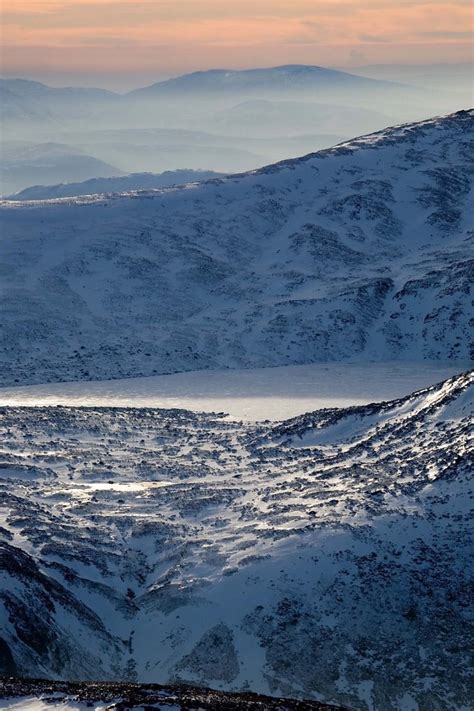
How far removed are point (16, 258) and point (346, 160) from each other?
133 feet

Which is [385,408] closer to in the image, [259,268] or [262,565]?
[262,565]

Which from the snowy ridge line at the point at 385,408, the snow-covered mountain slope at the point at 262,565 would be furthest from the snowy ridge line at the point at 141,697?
the snowy ridge line at the point at 385,408

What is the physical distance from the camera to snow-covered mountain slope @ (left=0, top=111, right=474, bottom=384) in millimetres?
87125

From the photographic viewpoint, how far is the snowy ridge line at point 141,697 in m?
28.2

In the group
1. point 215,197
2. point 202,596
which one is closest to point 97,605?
point 202,596

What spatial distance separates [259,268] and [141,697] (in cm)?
7891

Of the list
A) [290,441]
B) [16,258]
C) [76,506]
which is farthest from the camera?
[16,258]

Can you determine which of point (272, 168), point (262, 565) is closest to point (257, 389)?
point (262, 565)

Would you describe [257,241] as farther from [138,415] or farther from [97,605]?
[97,605]

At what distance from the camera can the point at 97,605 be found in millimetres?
39750

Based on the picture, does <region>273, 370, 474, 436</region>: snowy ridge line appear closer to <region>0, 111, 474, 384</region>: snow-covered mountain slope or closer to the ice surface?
the ice surface

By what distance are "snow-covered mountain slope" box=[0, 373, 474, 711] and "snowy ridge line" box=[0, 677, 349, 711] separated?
180 inches

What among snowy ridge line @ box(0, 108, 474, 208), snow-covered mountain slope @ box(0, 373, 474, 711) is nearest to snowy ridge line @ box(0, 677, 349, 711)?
snow-covered mountain slope @ box(0, 373, 474, 711)

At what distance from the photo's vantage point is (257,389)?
75938 mm
